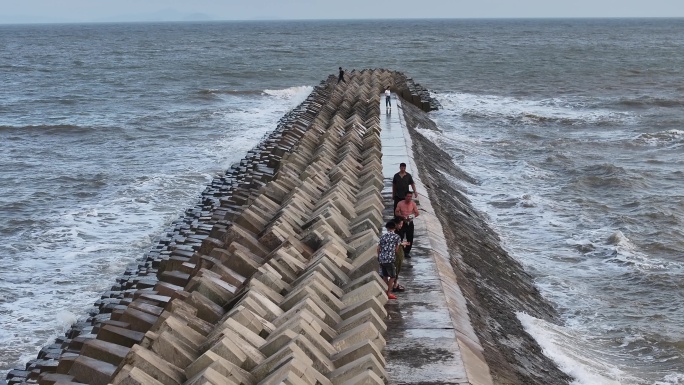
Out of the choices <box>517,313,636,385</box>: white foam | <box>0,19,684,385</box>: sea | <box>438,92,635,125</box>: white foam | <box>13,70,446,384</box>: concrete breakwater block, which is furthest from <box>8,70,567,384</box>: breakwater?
<box>438,92,635,125</box>: white foam

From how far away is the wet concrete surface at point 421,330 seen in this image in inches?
303

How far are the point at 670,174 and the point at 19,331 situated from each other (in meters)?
17.1

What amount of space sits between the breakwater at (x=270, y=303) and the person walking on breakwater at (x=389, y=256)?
201 millimetres

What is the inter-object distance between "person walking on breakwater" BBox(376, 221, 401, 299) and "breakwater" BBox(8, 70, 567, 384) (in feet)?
0.66

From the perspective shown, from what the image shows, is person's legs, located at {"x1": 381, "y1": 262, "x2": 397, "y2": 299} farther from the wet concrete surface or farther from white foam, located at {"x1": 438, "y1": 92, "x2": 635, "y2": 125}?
white foam, located at {"x1": 438, "y1": 92, "x2": 635, "y2": 125}

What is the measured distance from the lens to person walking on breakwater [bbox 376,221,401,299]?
930cm

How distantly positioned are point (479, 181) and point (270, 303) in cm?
1356

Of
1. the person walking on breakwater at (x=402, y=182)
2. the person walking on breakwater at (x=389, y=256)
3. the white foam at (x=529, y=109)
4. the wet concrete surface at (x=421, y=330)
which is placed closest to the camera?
the wet concrete surface at (x=421, y=330)

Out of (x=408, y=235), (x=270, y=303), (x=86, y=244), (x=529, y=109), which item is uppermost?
(x=270, y=303)

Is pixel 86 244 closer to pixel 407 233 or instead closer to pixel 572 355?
pixel 407 233

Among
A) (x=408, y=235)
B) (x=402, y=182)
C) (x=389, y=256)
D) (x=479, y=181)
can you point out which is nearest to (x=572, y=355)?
(x=408, y=235)

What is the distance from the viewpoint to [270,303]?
8.52 metres

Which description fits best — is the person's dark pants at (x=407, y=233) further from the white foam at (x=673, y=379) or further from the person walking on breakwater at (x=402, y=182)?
the white foam at (x=673, y=379)

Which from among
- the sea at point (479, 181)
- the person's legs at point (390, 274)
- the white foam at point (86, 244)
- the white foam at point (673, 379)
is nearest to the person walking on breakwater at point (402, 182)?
the sea at point (479, 181)
